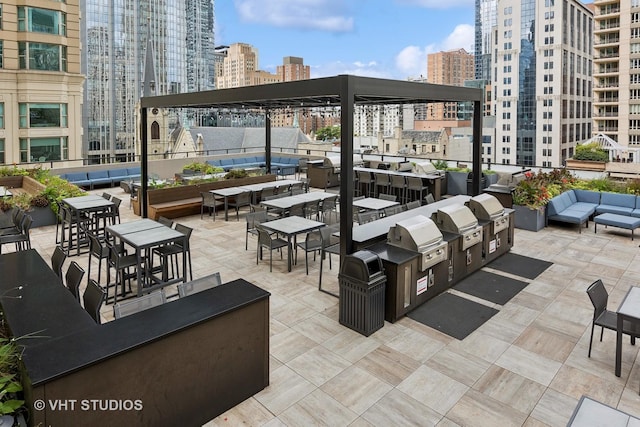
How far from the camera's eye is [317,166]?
56.5 feet

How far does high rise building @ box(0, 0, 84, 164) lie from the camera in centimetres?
2459

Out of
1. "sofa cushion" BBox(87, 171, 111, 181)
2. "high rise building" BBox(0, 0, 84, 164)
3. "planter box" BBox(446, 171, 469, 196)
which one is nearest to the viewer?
"planter box" BBox(446, 171, 469, 196)

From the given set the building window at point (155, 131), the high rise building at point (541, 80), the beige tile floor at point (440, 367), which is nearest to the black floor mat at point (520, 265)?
the beige tile floor at point (440, 367)

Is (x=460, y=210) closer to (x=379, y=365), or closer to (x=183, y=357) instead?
(x=379, y=365)

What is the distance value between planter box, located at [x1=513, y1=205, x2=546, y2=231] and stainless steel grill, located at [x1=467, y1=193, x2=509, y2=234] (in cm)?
257

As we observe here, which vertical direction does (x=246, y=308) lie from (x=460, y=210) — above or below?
below

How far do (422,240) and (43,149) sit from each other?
1102 inches

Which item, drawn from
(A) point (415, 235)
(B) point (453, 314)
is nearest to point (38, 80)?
(A) point (415, 235)

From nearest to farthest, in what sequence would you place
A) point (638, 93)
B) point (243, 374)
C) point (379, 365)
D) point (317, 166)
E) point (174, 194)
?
point (243, 374) → point (379, 365) → point (174, 194) → point (317, 166) → point (638, 93)

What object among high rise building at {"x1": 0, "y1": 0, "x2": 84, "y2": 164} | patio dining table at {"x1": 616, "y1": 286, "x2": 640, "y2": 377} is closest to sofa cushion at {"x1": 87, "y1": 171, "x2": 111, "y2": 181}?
high rise building at {"x1": 0, "y1": 0, "x2": 84, "y2": 164}

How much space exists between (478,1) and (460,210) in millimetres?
134680

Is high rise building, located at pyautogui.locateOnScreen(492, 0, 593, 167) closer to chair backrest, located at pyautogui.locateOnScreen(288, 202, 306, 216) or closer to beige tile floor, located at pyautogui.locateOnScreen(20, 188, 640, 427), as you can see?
chair backrest, located at pyautogui.locateOnScreen(288, 202, 306, 216)

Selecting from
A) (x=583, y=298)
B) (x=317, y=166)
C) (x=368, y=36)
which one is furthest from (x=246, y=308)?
(x=368, y=36)

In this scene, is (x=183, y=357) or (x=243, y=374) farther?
(x=243, y=374)
